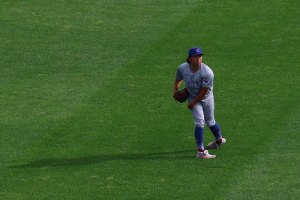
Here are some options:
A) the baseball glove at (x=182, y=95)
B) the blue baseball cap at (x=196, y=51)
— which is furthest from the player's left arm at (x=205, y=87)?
the blue baseball cap at (x=196, y=51)

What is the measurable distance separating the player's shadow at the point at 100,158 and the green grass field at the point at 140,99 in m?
0.02

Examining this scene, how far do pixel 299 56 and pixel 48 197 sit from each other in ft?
27.4

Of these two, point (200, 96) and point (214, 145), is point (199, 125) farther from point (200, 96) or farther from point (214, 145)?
point (214, 145)

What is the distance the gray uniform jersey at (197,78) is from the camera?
55.3ft

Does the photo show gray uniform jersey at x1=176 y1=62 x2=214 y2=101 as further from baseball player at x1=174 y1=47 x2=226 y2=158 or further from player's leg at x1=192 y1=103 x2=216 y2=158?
player's leg at x1=192 y1=103 x2=216 y2=158

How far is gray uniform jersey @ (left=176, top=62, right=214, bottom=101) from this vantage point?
16.9m

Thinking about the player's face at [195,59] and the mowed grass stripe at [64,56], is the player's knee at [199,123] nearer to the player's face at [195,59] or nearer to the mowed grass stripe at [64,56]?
the player's face at [195,59]

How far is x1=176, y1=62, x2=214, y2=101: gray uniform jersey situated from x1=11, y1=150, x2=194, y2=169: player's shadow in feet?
3.05

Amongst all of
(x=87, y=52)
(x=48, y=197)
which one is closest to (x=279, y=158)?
(x=48, y=197)

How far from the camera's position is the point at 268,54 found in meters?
22.3

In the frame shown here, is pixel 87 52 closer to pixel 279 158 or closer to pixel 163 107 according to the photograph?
pixel 163 107

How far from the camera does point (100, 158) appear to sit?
17.1 meters

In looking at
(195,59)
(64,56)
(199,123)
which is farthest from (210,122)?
(64,56)

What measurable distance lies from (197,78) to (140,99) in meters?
3.20
